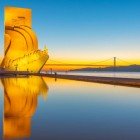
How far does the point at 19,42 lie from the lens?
61031 mm

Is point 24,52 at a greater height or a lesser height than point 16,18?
lesser

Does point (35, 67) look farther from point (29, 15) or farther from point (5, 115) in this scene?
point (5, 115)

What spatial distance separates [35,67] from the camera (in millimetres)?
55344

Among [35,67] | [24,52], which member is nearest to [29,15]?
[24,52]

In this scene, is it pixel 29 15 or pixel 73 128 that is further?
pixel 29 15

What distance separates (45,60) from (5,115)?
4764 cm

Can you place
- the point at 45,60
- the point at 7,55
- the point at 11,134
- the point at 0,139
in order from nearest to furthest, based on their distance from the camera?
the point at 0,139 → the point at 11,134 → the point at 45,60 → the point at 7,55

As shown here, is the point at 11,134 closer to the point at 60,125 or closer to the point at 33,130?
the point at 33,130

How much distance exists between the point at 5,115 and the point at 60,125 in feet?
4.49

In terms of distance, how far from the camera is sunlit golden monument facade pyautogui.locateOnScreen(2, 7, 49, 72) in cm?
5724

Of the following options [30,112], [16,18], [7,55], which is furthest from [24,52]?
[30,112]

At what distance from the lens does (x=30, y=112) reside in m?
6.16

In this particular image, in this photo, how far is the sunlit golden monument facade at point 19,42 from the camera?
188 ft

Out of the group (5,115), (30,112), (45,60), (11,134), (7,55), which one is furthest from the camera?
(7,55)
